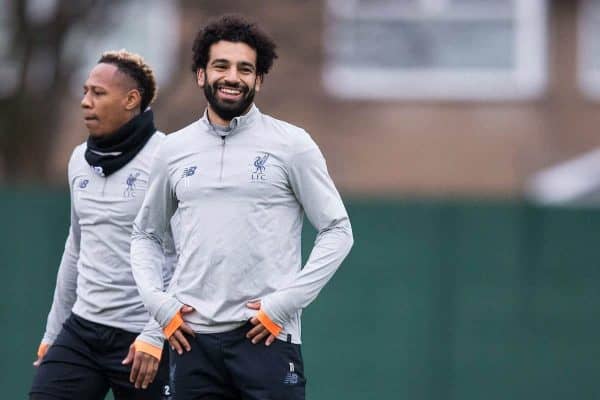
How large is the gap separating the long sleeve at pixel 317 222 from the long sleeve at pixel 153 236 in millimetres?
498

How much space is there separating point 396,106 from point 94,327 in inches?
476

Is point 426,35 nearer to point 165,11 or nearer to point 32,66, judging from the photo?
point 165,11

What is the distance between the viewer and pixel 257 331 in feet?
15.3

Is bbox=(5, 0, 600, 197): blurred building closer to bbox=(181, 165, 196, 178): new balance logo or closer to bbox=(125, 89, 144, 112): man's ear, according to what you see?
bbox=(125, 89, 144, 112): man's ear

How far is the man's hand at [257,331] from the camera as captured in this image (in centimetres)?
467

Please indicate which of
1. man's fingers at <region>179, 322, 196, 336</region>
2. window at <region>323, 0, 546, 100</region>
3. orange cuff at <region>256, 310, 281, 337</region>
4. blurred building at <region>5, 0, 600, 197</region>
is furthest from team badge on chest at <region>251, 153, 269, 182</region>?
window at <region>323, 0, 546, 100</region>

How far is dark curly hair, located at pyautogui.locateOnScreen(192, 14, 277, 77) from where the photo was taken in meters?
4.84

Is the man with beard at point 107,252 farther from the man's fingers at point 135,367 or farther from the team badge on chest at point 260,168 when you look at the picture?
the team badge on chest at point 260,168

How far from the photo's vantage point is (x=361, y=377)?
1042 centimetres

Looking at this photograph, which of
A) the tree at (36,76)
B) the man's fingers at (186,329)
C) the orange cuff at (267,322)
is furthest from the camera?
the tree at (36,76)

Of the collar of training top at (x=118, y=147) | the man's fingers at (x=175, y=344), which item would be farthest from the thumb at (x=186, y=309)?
the collar of training top at (x=118, y=147)

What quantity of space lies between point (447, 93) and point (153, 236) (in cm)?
1254

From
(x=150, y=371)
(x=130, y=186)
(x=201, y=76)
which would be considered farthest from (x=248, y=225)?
(x=130, y=186)

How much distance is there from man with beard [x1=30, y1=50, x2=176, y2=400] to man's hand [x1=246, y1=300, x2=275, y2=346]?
83 centimetres
